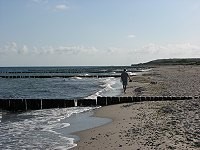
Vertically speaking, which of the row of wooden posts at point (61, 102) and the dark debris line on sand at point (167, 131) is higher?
the dark debris line on sand at point (167, 131)

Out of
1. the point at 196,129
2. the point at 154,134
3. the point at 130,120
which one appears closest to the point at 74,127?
the point at 130,120

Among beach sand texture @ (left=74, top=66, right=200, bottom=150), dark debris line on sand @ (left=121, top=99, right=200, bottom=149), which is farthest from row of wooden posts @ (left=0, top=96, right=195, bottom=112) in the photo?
dark debris line on sand @ (left=121, top=99, right=200, bottom=149)

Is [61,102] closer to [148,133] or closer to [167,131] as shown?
[148,133]

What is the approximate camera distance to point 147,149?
9812 mm

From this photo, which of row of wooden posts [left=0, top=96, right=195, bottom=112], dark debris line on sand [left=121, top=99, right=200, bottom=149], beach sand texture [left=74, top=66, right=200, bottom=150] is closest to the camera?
dark debris line on sand [left=121, top=99, right=200, bottom=149]

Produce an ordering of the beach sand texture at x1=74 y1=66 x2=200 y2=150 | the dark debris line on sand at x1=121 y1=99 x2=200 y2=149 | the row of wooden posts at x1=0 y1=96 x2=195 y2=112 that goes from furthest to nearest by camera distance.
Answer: the row of wooden posts at x1=0 y1=96 x2=195 y2=112
the beach sand texture at x1=74 y1=66 x2=200 y2=150
the dark debris line on sand at x1=121 y1=99 x2=200 y2=149

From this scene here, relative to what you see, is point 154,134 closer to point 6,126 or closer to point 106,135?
point 106,135

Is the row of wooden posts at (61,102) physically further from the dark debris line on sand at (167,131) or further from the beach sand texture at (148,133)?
the dark debris line on sand at (167,131)

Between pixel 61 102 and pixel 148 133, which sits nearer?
pixel 148 133

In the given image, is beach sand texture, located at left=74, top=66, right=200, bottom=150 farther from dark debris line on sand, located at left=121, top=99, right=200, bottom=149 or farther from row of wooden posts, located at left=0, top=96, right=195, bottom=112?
row of wooden posts, located at left=0, top=96, right=195, bottom=112

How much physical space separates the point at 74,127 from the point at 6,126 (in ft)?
11.8

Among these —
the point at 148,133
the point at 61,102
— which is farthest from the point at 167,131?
the point at 61,102

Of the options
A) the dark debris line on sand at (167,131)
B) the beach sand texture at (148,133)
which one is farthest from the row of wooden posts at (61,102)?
the dark debris line on sand at (167,131)

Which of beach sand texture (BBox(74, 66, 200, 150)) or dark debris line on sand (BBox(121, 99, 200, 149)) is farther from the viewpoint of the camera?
beach sand texture (BBox(74, 66, 200, 150))
